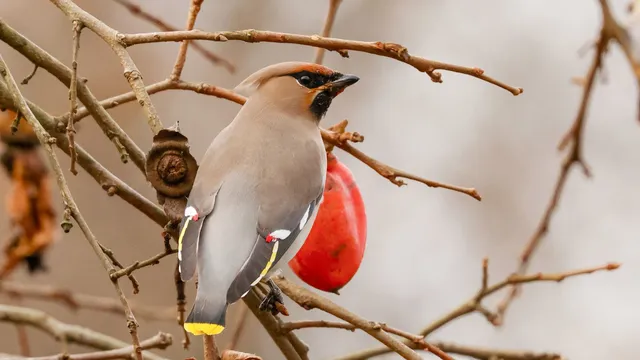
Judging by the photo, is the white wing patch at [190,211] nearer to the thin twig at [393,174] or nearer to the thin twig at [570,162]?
the thin twig at [393,174]

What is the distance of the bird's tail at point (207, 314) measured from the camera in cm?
138

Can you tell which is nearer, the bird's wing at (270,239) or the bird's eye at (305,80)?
the bird's wing at (270,239)

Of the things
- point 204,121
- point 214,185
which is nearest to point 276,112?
point 214,185

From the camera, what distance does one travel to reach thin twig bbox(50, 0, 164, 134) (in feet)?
4.83

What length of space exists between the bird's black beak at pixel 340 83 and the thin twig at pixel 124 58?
1.42 feet

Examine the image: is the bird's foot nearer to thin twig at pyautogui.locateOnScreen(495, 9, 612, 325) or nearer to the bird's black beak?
the bird's black beak

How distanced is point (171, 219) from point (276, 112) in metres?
0.38

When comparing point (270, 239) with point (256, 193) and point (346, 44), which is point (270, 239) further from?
point (346, 44)

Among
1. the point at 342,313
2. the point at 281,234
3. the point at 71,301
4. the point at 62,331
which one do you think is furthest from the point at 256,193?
the point at 71,301

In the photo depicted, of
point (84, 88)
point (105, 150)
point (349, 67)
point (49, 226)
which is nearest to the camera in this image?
point (84, 88)

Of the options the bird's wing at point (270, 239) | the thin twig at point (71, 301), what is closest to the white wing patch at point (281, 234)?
the bird's wing at point (270, 239)

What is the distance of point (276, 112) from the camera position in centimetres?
185

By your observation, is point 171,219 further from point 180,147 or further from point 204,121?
point 204,121

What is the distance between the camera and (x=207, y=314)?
141 centimetres
